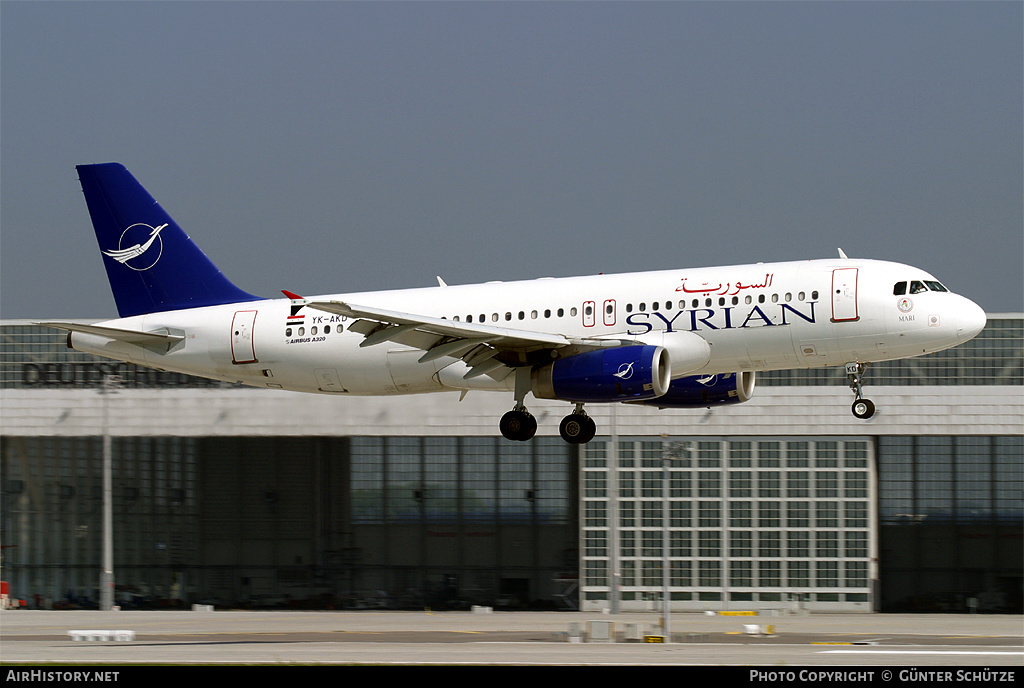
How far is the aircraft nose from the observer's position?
1430 inches

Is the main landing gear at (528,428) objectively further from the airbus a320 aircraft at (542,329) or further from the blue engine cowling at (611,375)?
the blue engine cowling at (611,375)

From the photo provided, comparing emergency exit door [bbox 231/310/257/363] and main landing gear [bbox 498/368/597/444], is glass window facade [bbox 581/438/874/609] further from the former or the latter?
emergency exit door [bbox 231/310/257/363]

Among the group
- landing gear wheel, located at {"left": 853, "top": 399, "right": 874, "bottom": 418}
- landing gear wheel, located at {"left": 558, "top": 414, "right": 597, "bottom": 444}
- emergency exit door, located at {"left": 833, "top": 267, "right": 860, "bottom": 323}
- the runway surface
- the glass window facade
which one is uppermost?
emergency exit door, located at {"left": 833, "top": 267, "right": 860, "bottom": 323}

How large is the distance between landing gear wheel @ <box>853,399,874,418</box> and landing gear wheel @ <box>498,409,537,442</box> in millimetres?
9217

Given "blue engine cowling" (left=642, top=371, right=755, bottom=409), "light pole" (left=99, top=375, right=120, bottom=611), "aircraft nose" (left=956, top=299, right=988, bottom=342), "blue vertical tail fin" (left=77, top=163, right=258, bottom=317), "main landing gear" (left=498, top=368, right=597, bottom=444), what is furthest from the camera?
"light pole" (left=99, top=375, right=120, bottom=611)

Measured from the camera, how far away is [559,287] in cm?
3978

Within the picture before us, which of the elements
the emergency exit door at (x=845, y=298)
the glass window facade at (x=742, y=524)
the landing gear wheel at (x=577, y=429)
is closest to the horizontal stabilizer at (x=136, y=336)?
the landing gear wheel at (x=577, y=429)

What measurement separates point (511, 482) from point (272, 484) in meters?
14.6

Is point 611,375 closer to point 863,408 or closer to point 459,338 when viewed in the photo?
point 459,338

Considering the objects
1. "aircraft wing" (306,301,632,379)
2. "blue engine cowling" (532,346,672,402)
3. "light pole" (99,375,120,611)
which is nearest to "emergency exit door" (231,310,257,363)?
"aircraft wing" (306,301,632,379)

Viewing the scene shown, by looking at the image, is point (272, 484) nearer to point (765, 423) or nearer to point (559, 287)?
point (765, 423)

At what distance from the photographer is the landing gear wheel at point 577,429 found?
39.9 metres

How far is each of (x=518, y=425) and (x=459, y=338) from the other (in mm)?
3541
